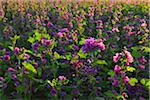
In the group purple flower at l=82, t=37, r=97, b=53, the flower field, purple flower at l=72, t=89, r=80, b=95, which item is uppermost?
purple flower at l=82, t=37, r=97, b=53

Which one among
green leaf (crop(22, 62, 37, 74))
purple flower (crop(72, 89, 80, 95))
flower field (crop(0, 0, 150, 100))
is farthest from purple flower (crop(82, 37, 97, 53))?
green leaf (crop(22, 62, 37, 74))

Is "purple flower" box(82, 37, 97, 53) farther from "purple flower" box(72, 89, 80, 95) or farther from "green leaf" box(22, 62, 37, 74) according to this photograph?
"green leaf" box(22, 62, 37, 74)

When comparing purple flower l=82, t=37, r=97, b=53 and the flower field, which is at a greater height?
purple flower l=82, t=37, r=97, b=53

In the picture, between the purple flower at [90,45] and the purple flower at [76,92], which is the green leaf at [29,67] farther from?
the purple flower at [90,45]

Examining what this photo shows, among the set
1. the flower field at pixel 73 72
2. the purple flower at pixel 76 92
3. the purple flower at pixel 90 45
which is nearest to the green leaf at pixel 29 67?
the flower field at pixel 73 72

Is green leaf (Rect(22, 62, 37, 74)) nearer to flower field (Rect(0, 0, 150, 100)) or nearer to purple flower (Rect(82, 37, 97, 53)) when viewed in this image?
flower field (Rect(0, 0, 150, 100))

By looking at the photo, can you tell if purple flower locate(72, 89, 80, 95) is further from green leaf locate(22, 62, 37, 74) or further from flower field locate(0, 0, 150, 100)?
green leaf locate(22, 62, 37, 74)

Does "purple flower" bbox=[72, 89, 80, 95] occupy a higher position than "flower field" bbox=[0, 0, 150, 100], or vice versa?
"flower field" bbox=[0, 0, 150, 100]

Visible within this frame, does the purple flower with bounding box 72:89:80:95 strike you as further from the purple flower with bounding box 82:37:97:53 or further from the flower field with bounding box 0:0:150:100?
the purple flower with bounding box 82:37:97:53

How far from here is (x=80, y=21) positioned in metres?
5.49

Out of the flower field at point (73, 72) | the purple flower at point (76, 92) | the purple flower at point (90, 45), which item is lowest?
the purple flower at point (76, 92)

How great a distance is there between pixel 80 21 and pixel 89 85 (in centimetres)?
204

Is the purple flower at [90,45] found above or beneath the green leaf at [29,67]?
above

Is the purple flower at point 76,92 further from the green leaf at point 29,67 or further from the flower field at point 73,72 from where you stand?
the green leaf at point 29,67
